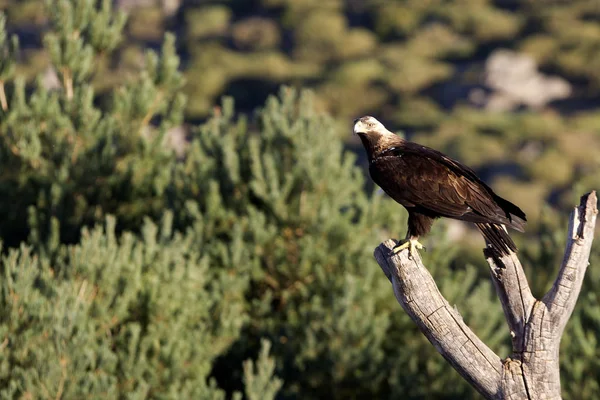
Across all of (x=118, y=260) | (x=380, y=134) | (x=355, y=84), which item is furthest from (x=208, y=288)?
(x=355, y=84)

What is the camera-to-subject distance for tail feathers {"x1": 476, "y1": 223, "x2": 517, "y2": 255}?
5691 millimetres

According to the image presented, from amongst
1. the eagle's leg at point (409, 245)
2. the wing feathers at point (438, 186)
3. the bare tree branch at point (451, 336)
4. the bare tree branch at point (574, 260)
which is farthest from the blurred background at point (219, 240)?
the bare tree branch at point (574, 260)

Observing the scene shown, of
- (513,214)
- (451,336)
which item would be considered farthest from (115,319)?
(513,214)

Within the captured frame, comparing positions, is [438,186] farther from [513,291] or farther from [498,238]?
[513,291]

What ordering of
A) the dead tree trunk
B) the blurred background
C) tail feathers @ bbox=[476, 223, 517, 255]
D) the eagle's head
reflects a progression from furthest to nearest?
the blurred background < the eagle's head < tail feathers @ bbox=[476, 223, 517, 255] < the dead tree trunk

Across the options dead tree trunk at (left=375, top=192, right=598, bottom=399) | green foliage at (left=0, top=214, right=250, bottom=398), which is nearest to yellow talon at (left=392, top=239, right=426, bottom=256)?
dead tree trunk at (left=375, top=192, right=598, bottom=399)

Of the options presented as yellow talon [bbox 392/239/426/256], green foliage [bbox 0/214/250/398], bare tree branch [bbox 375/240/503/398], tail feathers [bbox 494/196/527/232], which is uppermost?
tail feathers [bbox 494/196/527/232]

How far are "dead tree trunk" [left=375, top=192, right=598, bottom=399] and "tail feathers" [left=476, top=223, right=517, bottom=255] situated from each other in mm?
341

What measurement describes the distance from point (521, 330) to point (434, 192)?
1.14m

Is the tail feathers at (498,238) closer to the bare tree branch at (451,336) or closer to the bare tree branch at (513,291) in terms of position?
the bare tree branch at (513,291)

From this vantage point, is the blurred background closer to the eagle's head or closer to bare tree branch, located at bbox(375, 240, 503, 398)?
the eagle's head

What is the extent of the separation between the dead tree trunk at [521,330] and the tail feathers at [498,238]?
0.34 m

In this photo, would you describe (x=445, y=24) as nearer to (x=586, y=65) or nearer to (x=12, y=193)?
(x=586, y=65)

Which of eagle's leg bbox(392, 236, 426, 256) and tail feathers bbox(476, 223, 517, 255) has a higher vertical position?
tail feathers bbox(476, 223, 517, 255)
